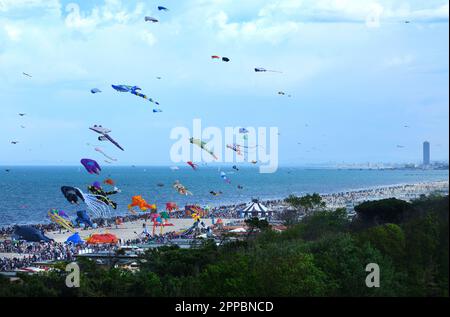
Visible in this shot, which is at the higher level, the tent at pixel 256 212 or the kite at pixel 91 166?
the kite at pixel 91 166

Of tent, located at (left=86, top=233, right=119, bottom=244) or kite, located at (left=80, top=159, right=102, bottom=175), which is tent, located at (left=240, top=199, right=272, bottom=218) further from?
kite, located at (left=80, top=159, right=102, bottom=175)

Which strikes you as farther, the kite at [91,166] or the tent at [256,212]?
the tent at [256,212]

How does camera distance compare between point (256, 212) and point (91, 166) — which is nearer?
point (91, 166)

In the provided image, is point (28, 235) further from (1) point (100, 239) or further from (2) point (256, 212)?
(2) point (256, 212)

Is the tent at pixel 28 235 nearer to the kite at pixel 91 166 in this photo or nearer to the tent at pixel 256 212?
the kite at pixel 91 166

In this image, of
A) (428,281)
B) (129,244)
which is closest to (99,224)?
(129,244)


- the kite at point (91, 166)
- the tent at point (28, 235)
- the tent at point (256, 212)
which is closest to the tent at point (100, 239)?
the kite at point (91, 166)

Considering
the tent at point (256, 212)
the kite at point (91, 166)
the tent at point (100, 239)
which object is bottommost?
the tent at point (100, 239)

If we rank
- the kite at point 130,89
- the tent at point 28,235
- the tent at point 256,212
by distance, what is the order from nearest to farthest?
the kite at point 130,89
the tent at point 28,235
the tent at point 256,212

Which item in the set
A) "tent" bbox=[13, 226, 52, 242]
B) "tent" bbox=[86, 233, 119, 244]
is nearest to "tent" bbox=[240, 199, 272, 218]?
"tent" bbox=[86, 233, 119, 244]

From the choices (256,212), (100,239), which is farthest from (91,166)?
(256,212)
